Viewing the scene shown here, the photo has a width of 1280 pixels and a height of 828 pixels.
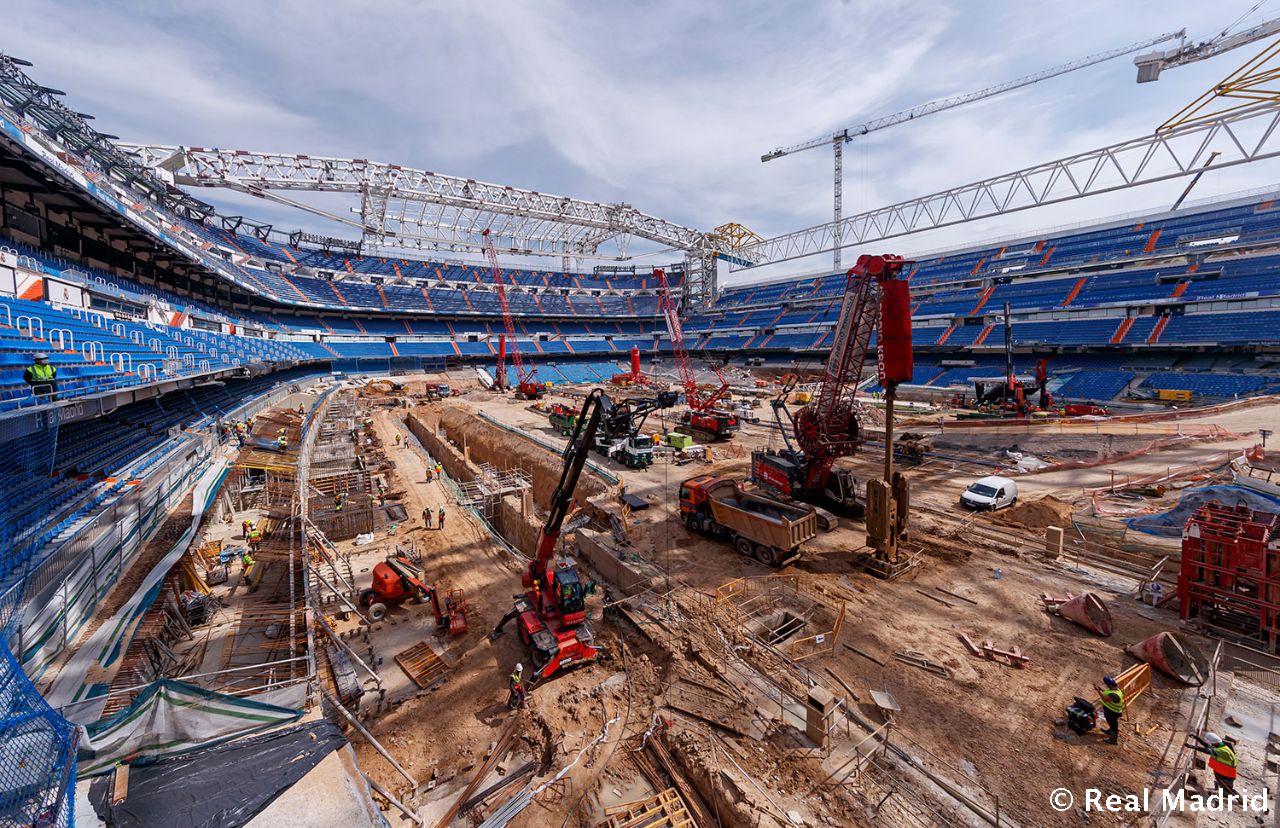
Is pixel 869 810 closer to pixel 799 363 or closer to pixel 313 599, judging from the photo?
pixel 313 599

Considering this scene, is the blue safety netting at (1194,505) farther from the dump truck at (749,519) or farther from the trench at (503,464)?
the trench at (503,464)

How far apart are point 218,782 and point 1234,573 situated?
54.7 ft

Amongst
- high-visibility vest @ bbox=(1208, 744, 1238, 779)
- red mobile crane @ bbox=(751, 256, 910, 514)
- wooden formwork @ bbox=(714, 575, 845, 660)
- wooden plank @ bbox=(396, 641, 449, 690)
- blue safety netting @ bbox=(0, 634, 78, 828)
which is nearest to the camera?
blue safety netting @ bbox=(0, 634, 78, 828)

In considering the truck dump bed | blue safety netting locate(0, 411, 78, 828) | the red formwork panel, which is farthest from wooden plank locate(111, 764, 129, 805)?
the red formwork panel

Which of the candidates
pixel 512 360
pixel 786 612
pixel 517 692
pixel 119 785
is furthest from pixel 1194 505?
pixel 512 360

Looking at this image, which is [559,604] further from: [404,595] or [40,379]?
[40,379]

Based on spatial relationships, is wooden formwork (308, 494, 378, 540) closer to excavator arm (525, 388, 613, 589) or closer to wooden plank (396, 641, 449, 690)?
wooden plank (396, 641, 449, 690)

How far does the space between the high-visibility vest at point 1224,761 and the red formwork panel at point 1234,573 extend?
4.59 m

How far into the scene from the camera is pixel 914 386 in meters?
45.5

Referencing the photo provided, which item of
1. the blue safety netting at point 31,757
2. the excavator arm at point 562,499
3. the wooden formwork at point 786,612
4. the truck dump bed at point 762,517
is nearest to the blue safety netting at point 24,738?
the blue safety netting at point 31,757

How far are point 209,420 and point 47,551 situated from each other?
16.5 meters

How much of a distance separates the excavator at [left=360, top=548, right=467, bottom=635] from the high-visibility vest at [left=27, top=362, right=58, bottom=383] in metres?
7.16

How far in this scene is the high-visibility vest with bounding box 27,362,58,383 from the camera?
27.4 feet

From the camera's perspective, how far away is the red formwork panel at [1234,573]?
336 inches
